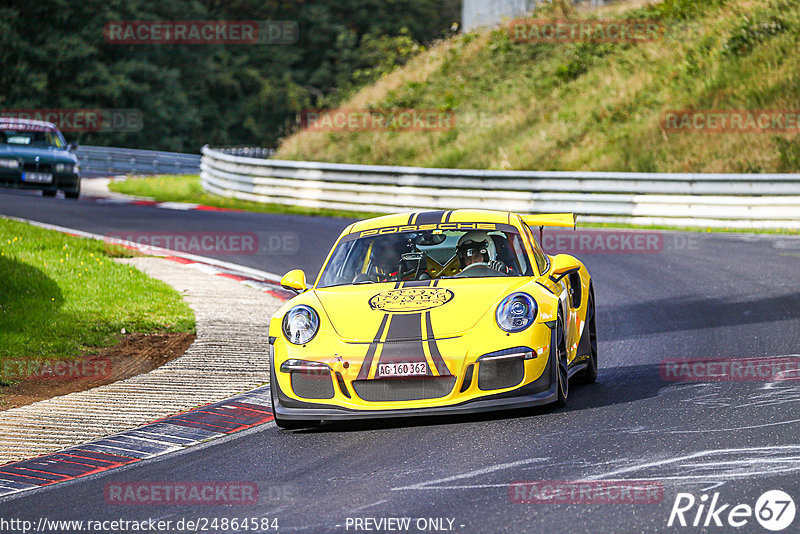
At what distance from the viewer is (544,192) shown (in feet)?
72.9

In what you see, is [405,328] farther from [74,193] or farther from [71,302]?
[74,193]

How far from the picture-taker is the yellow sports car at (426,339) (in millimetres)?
7035

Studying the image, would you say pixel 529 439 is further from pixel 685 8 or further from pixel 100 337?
pixel 685 8

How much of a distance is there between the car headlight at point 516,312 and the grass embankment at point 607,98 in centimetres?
1674

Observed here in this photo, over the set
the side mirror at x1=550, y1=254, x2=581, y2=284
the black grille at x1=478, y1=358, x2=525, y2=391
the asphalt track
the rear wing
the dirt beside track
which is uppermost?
the rear wing

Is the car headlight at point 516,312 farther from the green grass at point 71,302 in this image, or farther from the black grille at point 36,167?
the black grille at point 36,167

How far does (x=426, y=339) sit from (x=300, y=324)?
0.91 metres

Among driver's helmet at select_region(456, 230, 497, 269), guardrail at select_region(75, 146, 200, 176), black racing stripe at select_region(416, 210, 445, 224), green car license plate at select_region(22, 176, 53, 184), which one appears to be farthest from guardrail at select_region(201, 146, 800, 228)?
guardrail at select_region(75, 146, 200, 176)

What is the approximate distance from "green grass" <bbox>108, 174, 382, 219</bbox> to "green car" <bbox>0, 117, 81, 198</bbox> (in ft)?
7.90

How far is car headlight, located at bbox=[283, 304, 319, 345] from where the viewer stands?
743cm

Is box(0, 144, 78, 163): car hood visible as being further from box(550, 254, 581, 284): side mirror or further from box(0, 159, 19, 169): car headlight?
box(550, 254, 581, 284): side mirror

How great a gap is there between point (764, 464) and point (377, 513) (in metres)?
2.00

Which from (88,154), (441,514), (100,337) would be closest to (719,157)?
(100,337)

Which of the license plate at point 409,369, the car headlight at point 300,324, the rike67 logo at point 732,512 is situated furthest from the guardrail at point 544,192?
the rike67 logo at point 732,512
